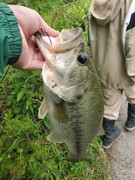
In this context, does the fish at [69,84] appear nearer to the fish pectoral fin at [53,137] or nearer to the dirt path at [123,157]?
the fish pectoral fin at [53,137]

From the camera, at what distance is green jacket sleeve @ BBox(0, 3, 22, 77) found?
1707 mm

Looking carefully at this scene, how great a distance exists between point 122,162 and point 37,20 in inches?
98.5

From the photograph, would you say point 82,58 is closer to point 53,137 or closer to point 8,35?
point 8,35

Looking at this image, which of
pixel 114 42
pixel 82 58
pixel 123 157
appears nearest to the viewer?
pixel 82 58

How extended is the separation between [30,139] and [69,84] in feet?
4.50

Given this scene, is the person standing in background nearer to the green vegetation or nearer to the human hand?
the green vegetation

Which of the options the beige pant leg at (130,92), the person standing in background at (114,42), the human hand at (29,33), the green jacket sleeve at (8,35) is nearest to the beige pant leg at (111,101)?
the person standing in background at (114,42)

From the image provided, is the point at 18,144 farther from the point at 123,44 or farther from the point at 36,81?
the point at 123,44

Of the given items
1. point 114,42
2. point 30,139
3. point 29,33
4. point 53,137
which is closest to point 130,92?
point 114,42

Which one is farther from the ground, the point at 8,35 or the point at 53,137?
the point at 8,35

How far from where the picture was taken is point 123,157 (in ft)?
12.7

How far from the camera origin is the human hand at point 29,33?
194cm

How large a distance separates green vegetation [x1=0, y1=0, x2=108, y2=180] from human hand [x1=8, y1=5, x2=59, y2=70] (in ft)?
2.26

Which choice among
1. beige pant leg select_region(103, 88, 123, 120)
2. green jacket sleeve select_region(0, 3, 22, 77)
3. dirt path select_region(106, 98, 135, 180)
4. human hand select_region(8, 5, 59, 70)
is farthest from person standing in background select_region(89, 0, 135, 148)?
green jacket sleeve select_region(0, 3, 22, 77)
